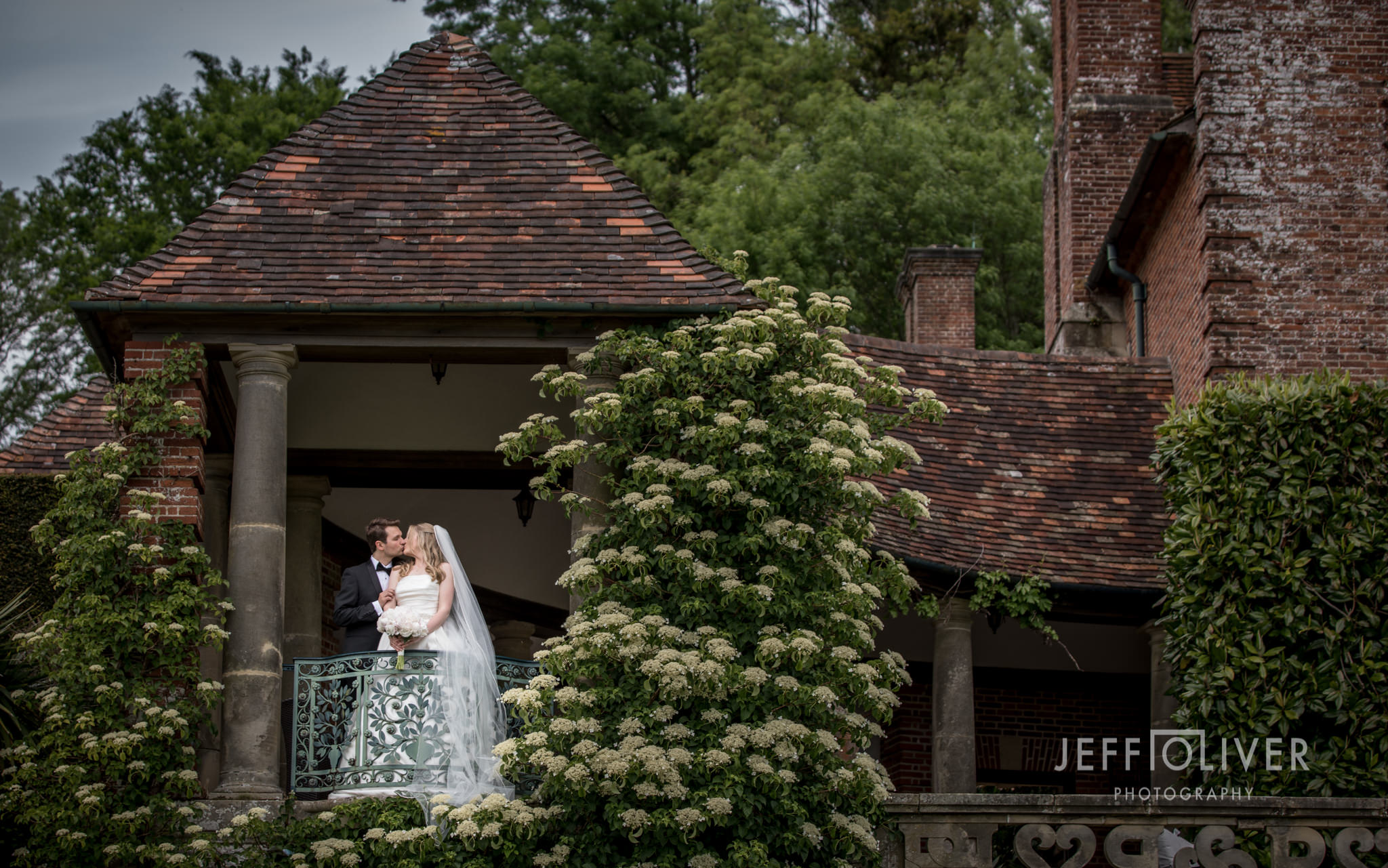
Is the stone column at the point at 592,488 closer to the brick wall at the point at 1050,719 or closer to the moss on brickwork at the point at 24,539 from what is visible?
the moss on brickwork at the point at 24,539

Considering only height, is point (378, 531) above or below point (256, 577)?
above

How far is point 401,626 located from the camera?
427 inches

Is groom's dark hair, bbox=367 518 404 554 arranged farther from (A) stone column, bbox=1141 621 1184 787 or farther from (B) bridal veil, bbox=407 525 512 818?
(A) stone column, bbox=1141 621 1184 787

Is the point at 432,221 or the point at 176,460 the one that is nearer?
the point at 176,460

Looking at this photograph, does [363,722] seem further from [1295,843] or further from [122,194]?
[122,194]

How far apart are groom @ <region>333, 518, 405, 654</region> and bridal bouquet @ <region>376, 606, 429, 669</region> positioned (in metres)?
0.32

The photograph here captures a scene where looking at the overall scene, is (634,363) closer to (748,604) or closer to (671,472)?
(671,472)

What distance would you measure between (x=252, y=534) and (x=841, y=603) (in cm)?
400

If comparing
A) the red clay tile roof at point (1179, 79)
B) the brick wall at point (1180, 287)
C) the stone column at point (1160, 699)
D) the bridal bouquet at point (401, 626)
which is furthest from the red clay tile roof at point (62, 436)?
the red clay tile roof at point (1179, 79)

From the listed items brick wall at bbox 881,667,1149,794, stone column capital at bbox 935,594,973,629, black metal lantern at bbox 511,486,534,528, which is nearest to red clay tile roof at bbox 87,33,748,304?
black metal lantern at bbox 511,486,534,528

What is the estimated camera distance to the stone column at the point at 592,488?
37.9 ft

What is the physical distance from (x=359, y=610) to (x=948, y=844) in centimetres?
410

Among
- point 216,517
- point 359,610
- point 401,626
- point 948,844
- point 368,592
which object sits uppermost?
point 216,517

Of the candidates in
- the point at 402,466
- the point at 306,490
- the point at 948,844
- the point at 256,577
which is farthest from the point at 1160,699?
the point at 256,577
